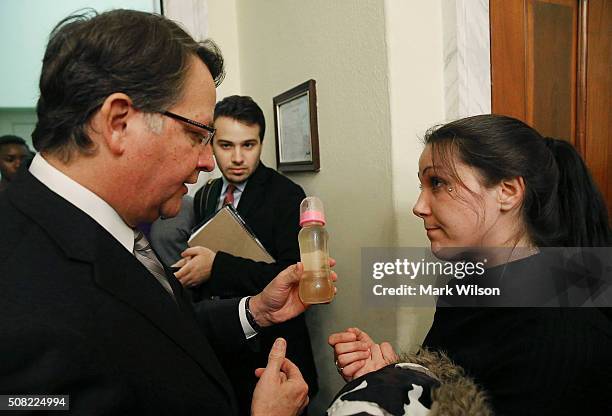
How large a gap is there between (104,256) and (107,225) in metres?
0.07

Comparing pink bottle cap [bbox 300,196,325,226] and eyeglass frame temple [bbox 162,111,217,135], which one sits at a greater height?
eyeglass frame temple [bbox 162,111,217,135]

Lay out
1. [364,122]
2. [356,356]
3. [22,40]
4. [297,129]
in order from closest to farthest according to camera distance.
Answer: [356,356] < [364,122] < [297,129] < [22,40]

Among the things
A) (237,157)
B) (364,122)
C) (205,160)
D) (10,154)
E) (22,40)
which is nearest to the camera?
(205,160)

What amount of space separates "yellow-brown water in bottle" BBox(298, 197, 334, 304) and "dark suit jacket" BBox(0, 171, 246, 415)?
1.04 feet

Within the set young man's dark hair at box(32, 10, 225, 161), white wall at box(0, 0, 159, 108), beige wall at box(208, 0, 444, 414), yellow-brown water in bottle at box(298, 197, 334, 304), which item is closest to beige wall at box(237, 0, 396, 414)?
beige wall at box(208, 0, 444, 414)

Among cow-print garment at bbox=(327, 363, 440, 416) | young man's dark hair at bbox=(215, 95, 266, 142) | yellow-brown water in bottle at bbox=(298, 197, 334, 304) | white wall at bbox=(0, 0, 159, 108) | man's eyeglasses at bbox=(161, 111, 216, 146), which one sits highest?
white wall at bbox=(0, 0, 159, 108)

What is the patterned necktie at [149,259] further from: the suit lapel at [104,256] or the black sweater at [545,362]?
the black sweater at [545,362]

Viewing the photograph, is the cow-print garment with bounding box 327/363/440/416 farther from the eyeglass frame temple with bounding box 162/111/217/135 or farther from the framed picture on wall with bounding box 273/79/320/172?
the framed picture on wall with bounding box 273/79/320/172

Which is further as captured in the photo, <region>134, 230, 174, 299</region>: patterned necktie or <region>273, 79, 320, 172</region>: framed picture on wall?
<region>273, 79, 320, 172</region>: framed picture on wall

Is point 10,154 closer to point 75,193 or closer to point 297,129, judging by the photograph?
point 297,129

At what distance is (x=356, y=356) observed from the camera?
98 cm

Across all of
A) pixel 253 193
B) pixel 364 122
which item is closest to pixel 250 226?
pixel 253 193

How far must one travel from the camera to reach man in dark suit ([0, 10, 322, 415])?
57cm

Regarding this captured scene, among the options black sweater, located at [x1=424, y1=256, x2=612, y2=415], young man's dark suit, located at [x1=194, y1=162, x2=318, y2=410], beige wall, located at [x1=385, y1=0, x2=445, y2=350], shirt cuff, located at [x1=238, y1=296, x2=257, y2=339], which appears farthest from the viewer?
young man's dark suit, located at [x1=194, y1=162, x2=318, y2=410]
